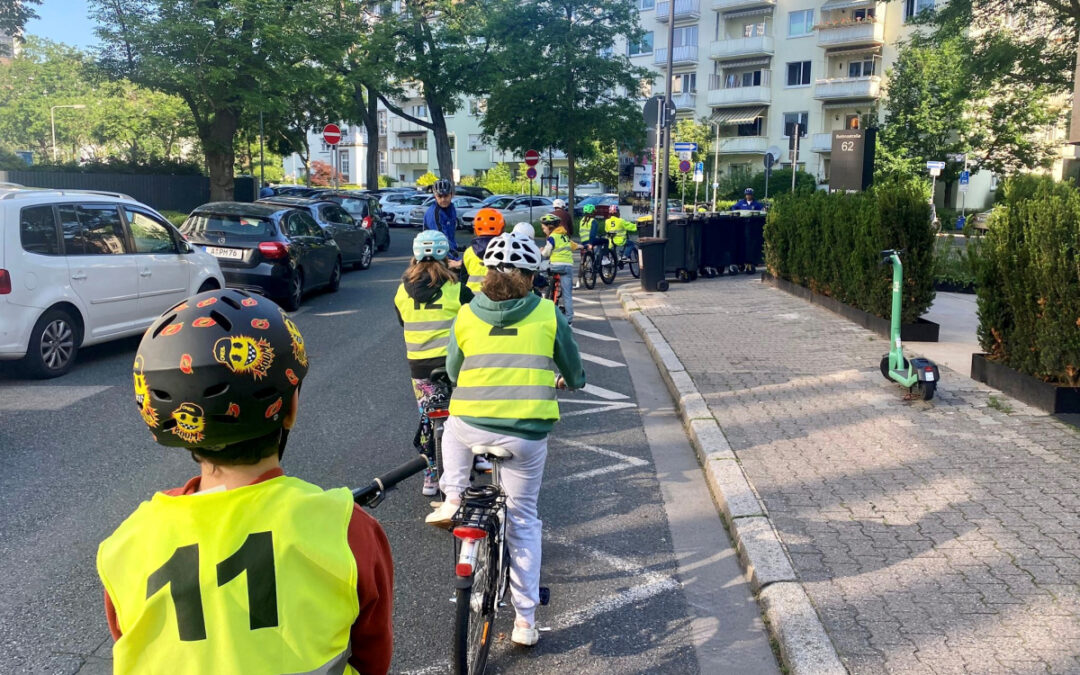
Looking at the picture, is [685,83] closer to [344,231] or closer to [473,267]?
[344,231]

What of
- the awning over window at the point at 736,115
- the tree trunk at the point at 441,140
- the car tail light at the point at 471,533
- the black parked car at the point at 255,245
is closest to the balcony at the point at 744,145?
the awning over window at the point at 736,115

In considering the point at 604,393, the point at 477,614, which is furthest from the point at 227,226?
the point at 477,614

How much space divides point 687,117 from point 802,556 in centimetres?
6294

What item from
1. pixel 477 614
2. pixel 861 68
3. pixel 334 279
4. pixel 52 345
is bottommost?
pixel 477 614

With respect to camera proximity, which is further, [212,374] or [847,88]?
[847,88]

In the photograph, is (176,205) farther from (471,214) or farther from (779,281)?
(779,281)

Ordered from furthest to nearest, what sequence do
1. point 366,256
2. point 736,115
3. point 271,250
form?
point 736,115 → point 366,256 → point 271,250

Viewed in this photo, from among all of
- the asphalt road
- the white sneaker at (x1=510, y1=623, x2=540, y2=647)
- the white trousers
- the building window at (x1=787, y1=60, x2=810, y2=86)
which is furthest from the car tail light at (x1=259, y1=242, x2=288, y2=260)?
the building window at (x1=787, y1=60, x2=810, y2=86)

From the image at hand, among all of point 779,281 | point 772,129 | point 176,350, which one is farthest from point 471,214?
point 176,350

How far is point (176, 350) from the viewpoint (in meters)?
1.69

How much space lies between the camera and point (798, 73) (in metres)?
59.2

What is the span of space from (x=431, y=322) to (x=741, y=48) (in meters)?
59.2

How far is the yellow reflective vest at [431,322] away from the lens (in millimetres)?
5895

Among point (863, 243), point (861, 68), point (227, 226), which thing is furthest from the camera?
point (861, 68)
